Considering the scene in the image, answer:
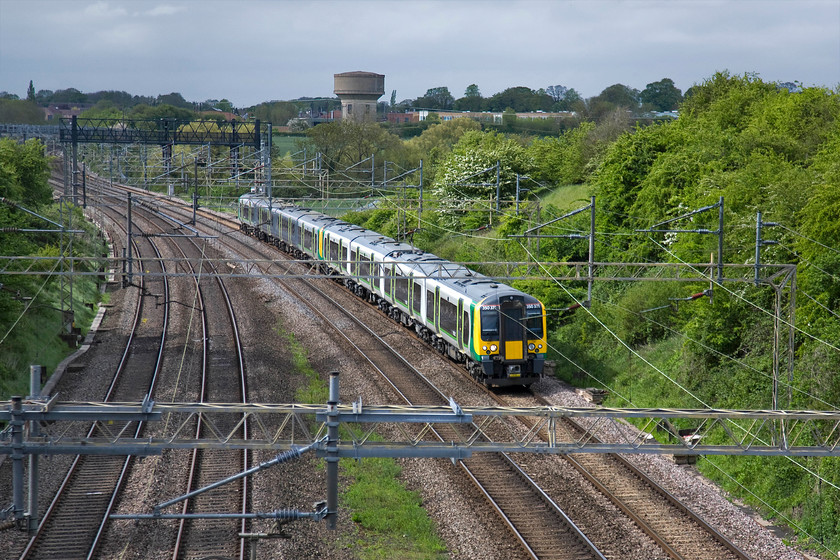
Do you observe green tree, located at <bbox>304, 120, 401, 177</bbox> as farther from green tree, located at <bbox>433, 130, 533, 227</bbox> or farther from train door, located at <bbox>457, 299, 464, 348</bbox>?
train door, located at <bbox>457, 299, 464, 348</bbox>

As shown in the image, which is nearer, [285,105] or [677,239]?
[677,239]

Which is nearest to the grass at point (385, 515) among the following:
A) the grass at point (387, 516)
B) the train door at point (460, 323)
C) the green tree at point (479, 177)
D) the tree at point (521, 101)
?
the grass at point (387, 516)

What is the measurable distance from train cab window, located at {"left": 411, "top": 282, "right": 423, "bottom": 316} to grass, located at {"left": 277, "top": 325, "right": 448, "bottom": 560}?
9.81 m

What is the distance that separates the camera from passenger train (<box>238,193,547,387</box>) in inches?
864

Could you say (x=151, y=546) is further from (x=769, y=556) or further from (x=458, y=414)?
(x=769, y=556)

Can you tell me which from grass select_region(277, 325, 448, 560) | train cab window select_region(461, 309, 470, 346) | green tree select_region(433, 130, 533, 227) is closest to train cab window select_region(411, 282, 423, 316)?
train cab window select_region(461, 309, 470, 346)

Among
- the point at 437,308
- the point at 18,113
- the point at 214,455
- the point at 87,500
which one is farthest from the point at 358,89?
the point at 87,500

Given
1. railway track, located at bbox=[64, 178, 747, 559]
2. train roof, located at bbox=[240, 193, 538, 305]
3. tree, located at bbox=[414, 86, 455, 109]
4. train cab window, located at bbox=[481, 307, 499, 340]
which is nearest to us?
railway track, located at bbox=[64, 178, 747, 559]

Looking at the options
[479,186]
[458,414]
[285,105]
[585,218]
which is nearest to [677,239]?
[585,218]

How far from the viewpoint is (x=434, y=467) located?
17.1 meters

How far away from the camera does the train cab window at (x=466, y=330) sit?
22.7m

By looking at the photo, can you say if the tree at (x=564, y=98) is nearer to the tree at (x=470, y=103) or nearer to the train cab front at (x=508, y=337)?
the tree at (x=470, y=103)

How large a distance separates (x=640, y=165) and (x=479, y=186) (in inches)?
422

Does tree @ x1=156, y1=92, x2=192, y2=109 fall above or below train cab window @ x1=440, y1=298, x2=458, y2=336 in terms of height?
above
